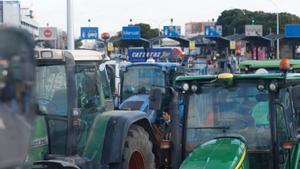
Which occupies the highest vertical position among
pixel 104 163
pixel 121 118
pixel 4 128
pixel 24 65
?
pixel 24 65

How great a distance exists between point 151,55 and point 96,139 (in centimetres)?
2539

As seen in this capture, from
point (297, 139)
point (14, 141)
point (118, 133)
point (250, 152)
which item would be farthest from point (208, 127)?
point (14, 141)

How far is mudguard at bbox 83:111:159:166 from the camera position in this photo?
663 cm

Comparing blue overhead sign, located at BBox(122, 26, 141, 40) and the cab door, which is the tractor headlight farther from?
blue overhead sign, located at BBox(122, 26, 141, 40)

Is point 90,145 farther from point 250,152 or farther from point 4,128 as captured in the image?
point 4,128

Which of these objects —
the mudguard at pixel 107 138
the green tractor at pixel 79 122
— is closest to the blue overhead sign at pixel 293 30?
the green tractor at pixel 79 122

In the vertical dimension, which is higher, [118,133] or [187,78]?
[187,78]

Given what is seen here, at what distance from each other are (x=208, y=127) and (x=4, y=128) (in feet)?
12.3

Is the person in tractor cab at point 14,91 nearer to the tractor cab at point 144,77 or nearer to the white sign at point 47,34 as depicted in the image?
the white sign at point 47,34

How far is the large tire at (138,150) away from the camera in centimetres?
700

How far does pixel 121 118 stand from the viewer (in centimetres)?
697

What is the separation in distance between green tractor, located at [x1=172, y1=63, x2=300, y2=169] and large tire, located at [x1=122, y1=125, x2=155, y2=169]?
1351 millimetres

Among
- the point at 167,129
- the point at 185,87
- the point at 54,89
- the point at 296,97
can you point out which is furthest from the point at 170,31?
the point at 296,97

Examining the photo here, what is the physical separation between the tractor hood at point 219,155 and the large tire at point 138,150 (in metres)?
1.71
